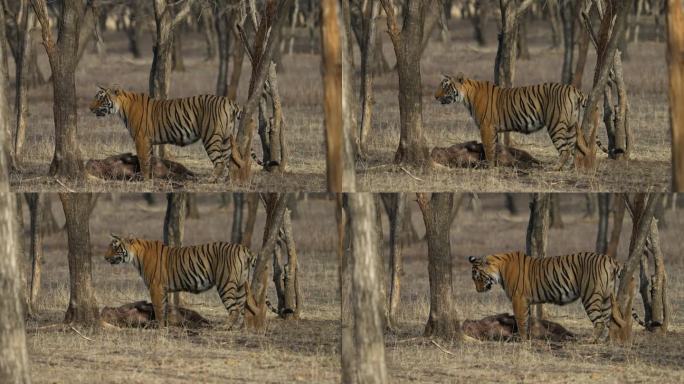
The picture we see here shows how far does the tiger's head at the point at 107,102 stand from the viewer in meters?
19.4

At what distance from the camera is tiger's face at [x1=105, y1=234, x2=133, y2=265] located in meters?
19.5

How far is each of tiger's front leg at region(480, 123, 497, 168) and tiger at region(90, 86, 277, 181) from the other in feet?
9.16

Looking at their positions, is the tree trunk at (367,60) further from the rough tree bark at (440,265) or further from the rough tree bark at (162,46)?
the rough tree bark at (162,46)

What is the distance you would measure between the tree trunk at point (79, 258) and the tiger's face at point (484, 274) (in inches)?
203

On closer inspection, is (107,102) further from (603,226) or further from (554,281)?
(603,226)

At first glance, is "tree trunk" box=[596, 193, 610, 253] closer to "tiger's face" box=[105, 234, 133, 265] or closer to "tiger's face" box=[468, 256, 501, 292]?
"tiger's face" box=[468, 256, 501, 292]

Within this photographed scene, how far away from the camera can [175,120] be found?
1894cm

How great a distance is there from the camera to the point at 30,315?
70.1 ft

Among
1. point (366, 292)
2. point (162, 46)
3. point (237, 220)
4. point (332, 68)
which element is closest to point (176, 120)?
point (162, 46)

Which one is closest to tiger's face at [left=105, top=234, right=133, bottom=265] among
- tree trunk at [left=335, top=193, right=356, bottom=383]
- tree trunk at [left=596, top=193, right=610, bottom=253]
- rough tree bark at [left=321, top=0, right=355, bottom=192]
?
tree trunk at [left=335, top=193, right=356, bottom=383]

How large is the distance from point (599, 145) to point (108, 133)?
8.47m

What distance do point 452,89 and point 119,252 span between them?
5.00 metres

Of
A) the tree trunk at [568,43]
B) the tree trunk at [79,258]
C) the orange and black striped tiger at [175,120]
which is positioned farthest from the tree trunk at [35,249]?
the tree trunk at [568,43]

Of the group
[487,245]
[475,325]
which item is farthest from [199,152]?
[487,245]
